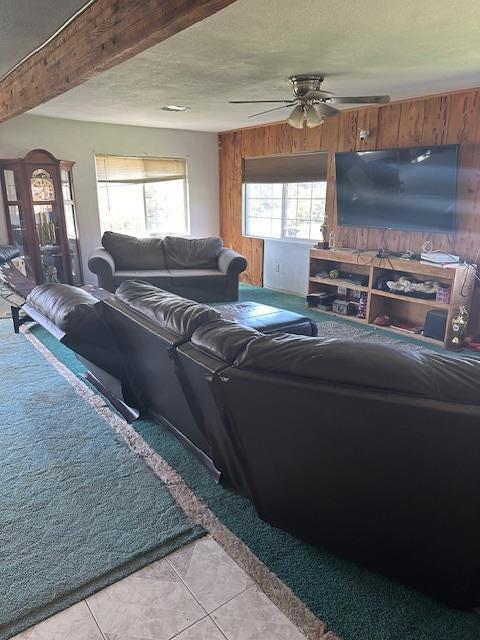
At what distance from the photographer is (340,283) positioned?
16.2 ft

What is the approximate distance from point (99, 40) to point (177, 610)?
2487 millimetres

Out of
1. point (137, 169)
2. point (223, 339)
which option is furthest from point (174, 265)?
point (223, 339)

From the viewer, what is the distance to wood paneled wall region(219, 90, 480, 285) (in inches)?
157

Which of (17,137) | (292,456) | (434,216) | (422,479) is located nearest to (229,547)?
(292,456)

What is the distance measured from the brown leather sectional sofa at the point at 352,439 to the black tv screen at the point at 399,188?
10.8 ft

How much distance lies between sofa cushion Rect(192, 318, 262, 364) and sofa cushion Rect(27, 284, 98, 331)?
83cm

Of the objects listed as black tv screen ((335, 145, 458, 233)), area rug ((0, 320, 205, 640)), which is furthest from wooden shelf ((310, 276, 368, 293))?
area rug ((0, 320, 205, 640))

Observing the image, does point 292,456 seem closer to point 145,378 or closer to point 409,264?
point 145,378

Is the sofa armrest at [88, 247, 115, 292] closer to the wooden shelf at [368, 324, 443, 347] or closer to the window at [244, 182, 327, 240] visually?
the window at [244, 182, 327, 240]

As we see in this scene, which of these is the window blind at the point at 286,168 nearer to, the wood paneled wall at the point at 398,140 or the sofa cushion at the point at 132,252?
the wood paneled wall at the point at 398,140

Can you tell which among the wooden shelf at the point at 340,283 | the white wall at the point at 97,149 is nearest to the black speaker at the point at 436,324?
the wooden shelf at the point at 340,283

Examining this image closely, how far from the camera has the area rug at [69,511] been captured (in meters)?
1.53

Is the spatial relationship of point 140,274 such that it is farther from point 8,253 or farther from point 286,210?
point 286,210

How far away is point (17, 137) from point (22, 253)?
54.4 inches
